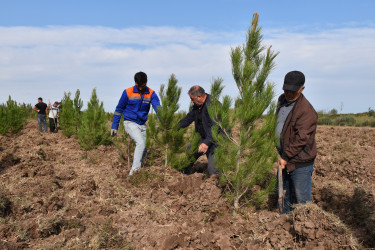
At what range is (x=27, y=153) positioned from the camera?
8.98 m

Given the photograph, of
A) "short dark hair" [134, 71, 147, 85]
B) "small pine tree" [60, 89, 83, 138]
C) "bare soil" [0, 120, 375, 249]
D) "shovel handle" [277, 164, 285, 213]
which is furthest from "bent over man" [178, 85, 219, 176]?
"small pine tree" [60, 89, 83, 138]

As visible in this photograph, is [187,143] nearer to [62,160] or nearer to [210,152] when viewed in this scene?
[210,152]

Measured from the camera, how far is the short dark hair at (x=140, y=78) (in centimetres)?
635

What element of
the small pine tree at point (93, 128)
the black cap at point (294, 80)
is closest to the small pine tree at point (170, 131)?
the black cap at point (294, 80)

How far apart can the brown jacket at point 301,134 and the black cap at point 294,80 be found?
201 mm

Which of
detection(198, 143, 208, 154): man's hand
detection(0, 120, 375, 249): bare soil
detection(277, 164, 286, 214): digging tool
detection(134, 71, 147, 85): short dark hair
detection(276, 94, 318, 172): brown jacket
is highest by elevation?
detection(134, 71, 147, 85): short dark hair

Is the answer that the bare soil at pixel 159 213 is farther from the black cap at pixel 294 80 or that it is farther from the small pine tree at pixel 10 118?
the small pine tree at pixel 10 118

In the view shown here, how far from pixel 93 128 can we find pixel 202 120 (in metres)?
5.57

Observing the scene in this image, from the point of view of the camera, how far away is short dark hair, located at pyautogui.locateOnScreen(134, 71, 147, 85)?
6.35 meters

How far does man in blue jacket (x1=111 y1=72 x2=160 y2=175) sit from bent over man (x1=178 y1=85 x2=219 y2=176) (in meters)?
0.79

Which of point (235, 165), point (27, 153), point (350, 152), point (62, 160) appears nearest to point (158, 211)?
point (235, 165)

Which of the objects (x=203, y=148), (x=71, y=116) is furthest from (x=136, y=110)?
(x=71, y=116)

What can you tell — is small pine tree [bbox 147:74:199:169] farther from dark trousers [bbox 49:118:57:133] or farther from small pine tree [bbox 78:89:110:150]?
dark trousers [bbox 49:118:57:133]

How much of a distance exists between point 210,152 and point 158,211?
5.90ft
